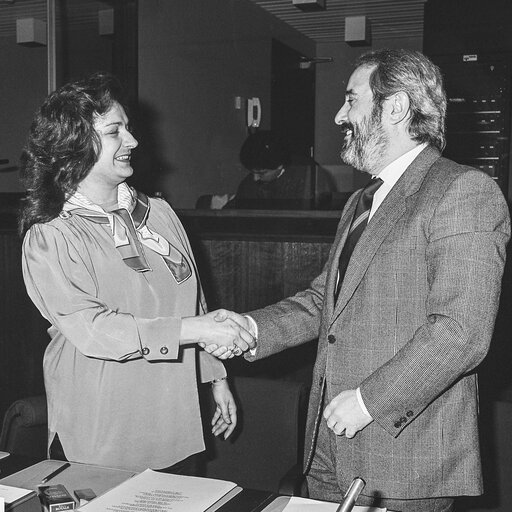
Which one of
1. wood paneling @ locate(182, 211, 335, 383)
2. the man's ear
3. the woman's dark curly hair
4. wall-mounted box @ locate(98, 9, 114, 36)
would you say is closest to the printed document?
the woman's dark curly hair

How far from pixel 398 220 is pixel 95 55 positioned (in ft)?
11.8

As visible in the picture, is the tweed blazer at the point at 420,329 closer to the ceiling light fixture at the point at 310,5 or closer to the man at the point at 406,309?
the man at the point at 406,309

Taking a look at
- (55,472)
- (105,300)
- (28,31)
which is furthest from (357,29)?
(55,472)

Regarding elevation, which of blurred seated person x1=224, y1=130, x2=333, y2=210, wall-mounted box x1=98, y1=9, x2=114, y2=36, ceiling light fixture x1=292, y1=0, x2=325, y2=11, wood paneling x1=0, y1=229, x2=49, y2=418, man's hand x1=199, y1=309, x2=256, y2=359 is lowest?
wood paneling x1=0, y1=229, x2=49, y2=418

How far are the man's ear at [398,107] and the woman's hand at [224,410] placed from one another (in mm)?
903

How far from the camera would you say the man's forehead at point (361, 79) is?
1.73m

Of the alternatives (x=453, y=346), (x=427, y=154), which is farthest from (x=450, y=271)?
(x=427, y=154)

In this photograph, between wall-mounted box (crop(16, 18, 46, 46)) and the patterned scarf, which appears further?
wall-mounted box (crop(16, 18, 46, 46))

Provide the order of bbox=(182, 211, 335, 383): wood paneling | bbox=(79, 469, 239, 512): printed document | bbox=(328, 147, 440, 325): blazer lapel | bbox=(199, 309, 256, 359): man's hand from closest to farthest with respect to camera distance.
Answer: bbox=(79, 469, 239, 512): printed document, bbox=(328, 147, 440, 325): blazer lapel, bbox=(199, 309, 256, 359): man's hand, bbox=(182, 211, 335, 383): wood paneling

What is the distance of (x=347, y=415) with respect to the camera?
1498 millimetres

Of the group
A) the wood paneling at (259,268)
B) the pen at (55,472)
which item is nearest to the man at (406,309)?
the pen at (55,472)

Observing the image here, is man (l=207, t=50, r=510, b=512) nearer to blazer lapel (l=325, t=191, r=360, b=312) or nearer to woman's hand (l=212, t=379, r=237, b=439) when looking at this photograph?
blazer lapel (l=325, t=191, r=360, b=312)

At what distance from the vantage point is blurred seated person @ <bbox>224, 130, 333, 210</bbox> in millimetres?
4684

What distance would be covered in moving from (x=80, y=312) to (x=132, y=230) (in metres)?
0.27
